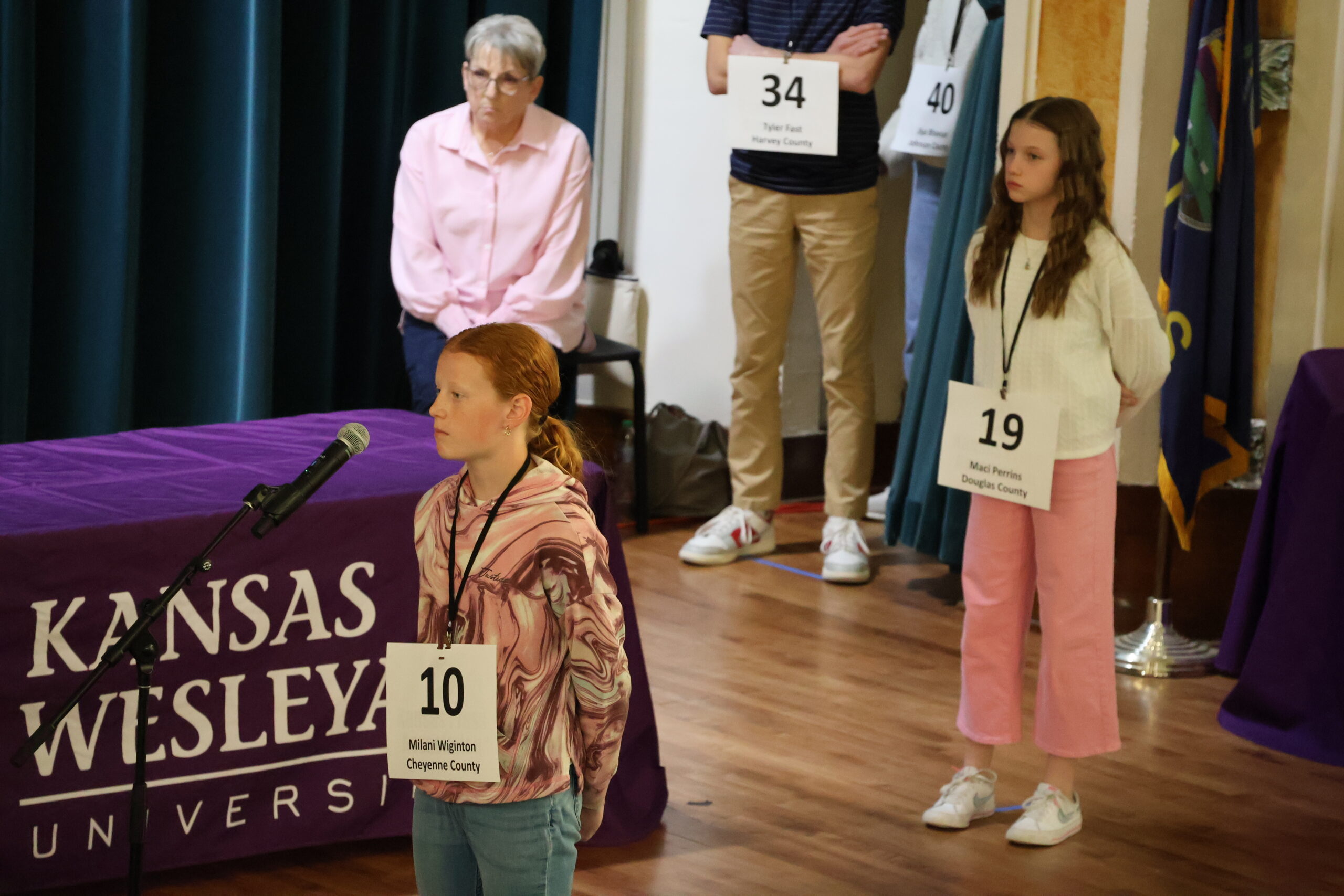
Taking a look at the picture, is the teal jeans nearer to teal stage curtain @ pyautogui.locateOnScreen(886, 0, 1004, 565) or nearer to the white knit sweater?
the white knit sweater

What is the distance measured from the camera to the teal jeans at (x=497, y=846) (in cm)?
171

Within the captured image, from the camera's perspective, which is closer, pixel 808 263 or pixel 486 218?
pixel 486 218

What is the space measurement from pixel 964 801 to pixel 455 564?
1.45 meters

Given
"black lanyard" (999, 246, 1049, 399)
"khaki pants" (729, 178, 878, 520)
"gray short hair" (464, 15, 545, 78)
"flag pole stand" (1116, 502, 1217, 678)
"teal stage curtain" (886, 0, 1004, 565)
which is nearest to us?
"black lanyard" (999, 246, 1049, 399)

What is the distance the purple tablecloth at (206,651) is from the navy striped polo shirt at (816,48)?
73.2 inches

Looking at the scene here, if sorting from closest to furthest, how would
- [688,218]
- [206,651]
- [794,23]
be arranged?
1. [206,651]
2. [794,23]
3. [688,218]

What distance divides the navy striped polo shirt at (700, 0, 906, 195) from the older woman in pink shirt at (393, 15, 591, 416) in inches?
20.2

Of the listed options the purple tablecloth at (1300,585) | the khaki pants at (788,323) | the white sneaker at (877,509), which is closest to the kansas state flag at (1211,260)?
the purple tablecloth at (1300,585)

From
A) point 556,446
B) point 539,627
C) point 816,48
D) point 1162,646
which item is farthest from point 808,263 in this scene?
point 539,627

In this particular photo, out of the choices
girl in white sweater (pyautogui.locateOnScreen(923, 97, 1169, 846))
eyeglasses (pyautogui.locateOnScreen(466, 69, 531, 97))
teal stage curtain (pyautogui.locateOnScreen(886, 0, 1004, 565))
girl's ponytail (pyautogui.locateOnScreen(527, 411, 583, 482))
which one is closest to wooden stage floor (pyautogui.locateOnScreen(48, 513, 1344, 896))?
girl in white sweater (pyautogui.locateOnScreen(923, 97, 1169, 846))

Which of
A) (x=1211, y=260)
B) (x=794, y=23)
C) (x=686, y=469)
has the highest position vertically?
(x=794, y=23)

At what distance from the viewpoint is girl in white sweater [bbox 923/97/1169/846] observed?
2672mm

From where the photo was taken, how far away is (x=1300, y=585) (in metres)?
3.27

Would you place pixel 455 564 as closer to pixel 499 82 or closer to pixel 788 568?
pixel 499 82
